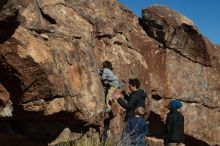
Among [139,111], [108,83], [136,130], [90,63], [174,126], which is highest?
[90,63]

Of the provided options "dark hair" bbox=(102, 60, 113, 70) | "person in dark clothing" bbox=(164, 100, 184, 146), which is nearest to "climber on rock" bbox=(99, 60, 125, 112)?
"dark hair" bbox=(102, 60, 113, 70)

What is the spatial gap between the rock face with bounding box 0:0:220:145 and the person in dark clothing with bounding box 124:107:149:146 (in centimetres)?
93

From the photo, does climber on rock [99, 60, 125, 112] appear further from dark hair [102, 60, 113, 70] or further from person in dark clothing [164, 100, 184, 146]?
person in dark clothing [164, 100, 184, 146]

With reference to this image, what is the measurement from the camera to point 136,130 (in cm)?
976

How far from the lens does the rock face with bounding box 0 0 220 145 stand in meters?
8.52

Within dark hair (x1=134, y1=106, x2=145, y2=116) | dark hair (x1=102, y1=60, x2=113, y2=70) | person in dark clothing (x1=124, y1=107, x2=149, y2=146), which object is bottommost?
person in dark clothing (x1=124, y1=107, x2=149, y2=146)

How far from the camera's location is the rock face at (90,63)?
28.0 feet

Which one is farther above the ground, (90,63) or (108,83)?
(90,63)

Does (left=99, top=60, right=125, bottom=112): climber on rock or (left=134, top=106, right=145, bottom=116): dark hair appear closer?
(left=134, top=106, right=145, bottom=116): dark hair

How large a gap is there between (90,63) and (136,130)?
1.99 metres

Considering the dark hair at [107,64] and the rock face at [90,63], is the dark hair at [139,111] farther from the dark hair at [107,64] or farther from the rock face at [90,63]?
the dark hair at [107,64]

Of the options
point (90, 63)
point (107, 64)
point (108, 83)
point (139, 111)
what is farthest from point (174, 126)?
point (107, 64)

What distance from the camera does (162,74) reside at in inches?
631

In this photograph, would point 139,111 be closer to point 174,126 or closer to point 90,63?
point 174,126
